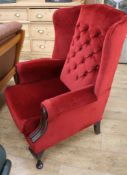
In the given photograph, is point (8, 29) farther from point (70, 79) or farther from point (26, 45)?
point (26, 45)

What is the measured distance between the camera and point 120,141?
1745 mm

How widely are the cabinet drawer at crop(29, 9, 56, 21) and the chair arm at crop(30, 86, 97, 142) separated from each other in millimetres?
1758

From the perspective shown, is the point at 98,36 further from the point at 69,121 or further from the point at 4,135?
the point at 4,135

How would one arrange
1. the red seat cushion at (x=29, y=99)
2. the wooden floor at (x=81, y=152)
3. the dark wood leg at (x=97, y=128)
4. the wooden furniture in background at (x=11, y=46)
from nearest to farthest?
the red seat cushion at (x=29, y=99)
the wooden floor at (x=81, y=152)
the dark wood leg at (x=97, y=128)
the wooden furniture in background at (x=11, y=46)

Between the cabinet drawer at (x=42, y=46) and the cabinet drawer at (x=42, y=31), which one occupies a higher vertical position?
the cabinet drawer at (x=42, y=31)

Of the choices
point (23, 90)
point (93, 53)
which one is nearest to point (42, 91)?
point (23, 90)

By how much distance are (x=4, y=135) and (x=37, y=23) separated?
172 centimetres

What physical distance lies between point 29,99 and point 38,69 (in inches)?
13.5

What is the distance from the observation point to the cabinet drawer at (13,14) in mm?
2934

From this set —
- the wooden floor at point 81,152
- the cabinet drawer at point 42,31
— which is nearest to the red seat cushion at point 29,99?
the wooden floor at point 81,152

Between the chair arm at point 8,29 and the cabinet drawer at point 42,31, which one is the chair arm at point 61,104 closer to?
the chair arm at point 8,29

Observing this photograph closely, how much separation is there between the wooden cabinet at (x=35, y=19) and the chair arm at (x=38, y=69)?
47.9 inches

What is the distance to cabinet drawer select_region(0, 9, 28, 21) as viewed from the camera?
2.93 meters

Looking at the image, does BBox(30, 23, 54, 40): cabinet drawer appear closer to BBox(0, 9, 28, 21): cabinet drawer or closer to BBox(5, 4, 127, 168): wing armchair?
BBox(0, 9, 28, 21): cabinet drawer
